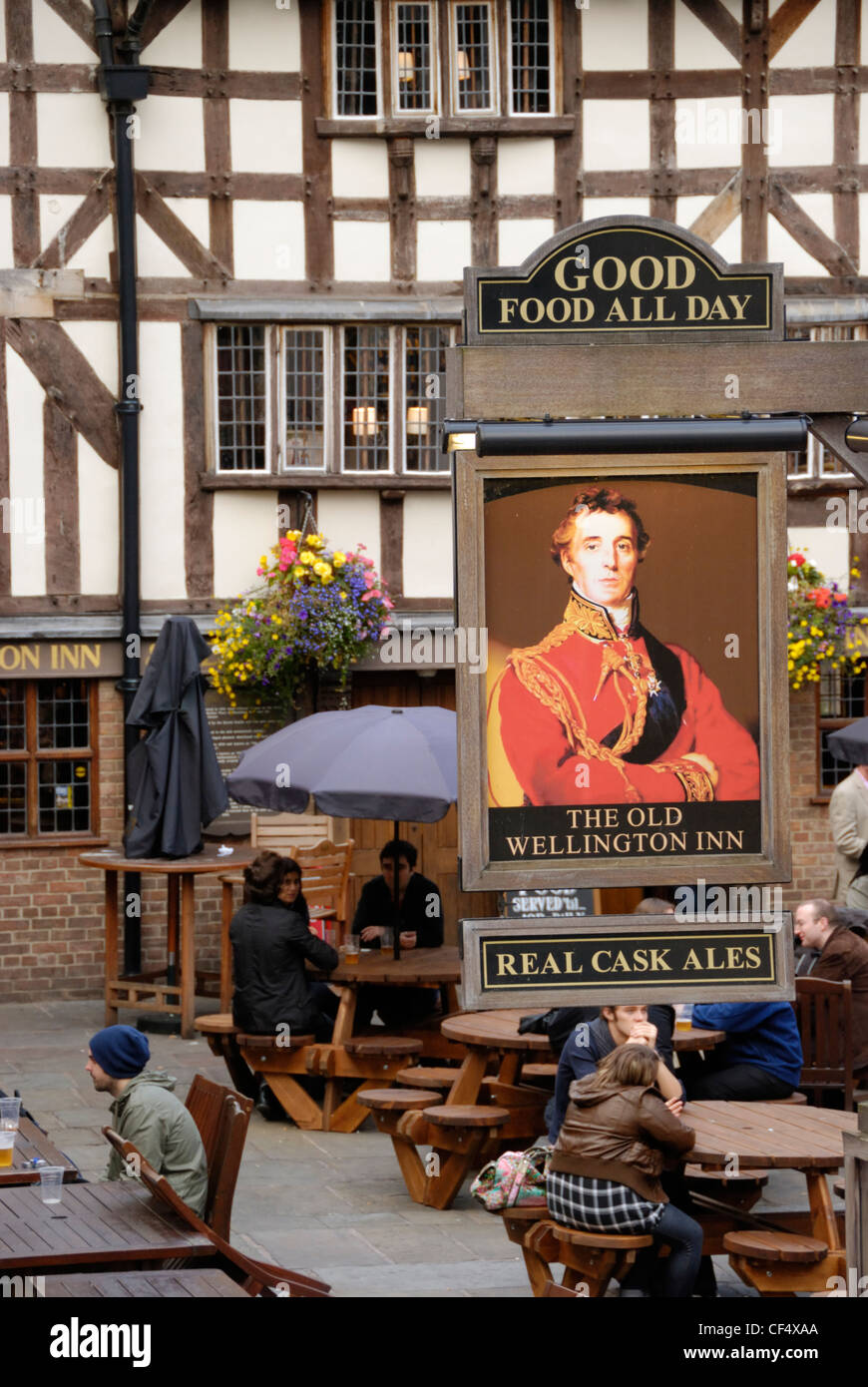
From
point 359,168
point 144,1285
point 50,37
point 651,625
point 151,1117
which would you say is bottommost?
point 144,1285

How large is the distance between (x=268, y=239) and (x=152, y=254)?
38.7 inches

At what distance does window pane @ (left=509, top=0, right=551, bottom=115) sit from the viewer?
50.7 ft

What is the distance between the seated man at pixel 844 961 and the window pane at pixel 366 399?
6926 mm

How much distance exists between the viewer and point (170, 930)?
44.8 ft

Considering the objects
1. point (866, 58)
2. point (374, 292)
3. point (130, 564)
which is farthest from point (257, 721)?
point (866, 58)

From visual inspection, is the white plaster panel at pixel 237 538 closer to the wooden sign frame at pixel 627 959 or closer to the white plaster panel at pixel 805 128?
the white plaster panel at pixel 805 128

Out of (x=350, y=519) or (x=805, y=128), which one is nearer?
(x=350, y=519)

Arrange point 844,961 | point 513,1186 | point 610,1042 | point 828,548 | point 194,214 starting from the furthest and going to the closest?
point 828,548
point 194,214
point 844,961
point 610,1042
point 513,1186

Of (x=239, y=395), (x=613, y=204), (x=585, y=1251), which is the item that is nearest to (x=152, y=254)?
(x=239, y=395)

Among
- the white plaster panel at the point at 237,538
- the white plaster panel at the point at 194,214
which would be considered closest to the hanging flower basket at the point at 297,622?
the white plaster panel at the point at 237,538

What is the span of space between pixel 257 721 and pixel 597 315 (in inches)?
437

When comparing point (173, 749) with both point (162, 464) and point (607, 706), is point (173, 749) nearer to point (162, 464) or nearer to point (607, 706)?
point (162, 464)

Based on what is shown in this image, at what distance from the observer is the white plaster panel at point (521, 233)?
1558cm
